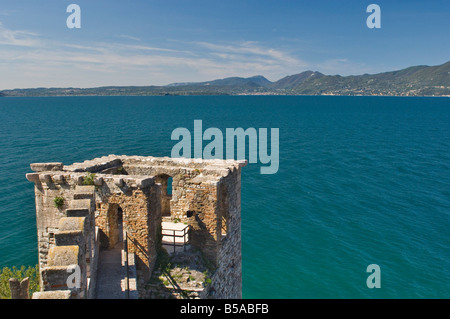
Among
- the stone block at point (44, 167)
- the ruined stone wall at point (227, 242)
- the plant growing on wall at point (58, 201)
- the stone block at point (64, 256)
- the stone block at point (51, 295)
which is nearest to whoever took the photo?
the stone block at point (51, 295)

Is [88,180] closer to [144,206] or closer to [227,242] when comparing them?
[144,206]

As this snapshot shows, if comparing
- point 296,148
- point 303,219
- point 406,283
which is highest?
point 296,148

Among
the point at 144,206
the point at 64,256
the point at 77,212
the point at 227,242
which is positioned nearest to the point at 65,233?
the point at 64,256

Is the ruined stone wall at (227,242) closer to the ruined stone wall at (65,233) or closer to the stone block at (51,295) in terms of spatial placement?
the ruined stone wall at (65,233)

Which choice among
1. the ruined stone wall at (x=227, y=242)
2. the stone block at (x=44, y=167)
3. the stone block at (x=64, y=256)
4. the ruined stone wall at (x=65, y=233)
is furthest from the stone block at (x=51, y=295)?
the stone block at (x=44, y=167)

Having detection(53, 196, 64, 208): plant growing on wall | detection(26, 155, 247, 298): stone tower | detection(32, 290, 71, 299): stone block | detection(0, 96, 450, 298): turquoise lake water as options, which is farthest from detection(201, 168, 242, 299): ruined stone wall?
detection(0, 96, 450, 298): turquoise lake water

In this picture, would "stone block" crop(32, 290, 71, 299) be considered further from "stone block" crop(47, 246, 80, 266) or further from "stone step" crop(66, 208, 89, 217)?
"stone step" crop(66, 208, 89, 217)

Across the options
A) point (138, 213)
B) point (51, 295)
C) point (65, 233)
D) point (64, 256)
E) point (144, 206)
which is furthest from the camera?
point (138, 213)
